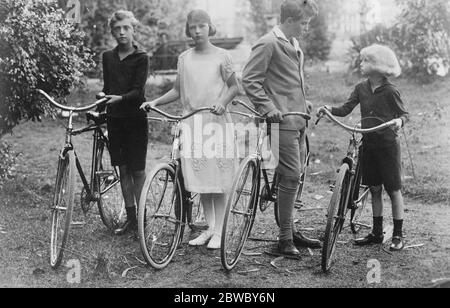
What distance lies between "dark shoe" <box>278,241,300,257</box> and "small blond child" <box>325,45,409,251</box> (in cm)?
76

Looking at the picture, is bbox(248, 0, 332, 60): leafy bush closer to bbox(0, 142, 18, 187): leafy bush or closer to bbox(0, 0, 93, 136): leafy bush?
bbox(0, 0, 93, 136): leafy bush

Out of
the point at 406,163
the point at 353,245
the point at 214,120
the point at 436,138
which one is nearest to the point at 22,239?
the point at 214,120

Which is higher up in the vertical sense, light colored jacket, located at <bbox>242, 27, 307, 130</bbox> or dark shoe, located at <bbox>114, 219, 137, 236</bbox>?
light colored jacket, located at <bbox>242, 27, 307, 130</bbox>

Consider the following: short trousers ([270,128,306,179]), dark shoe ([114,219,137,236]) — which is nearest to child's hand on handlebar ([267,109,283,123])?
short trousers ([270,128,306,179])

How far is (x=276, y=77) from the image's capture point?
459 centimetres

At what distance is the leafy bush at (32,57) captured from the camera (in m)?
5.38

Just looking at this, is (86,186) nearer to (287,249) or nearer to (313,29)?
(287,249)

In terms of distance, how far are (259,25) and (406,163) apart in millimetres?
10257

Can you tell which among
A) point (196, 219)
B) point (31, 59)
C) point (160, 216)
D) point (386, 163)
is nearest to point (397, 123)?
point (386, 163)

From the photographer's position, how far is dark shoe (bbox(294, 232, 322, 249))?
502 cm

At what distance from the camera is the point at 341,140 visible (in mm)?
8750

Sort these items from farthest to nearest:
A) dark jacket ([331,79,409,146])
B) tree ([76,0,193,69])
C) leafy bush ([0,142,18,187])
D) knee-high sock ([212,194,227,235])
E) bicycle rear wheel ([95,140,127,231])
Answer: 1. tree ([76,0,193,69])
2. leafy bush ([0,142,18,187])
3. bicycle rear wheel ([95,140,127,231])
4. knee-high sock ([212,194,227,235])
5. dark jacket ([331,79,409,146])

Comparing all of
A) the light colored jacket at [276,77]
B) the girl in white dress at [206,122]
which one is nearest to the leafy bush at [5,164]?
the girl in white dress at [206,122]

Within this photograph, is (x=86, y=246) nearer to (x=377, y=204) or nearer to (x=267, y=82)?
(x=267, y=82)
